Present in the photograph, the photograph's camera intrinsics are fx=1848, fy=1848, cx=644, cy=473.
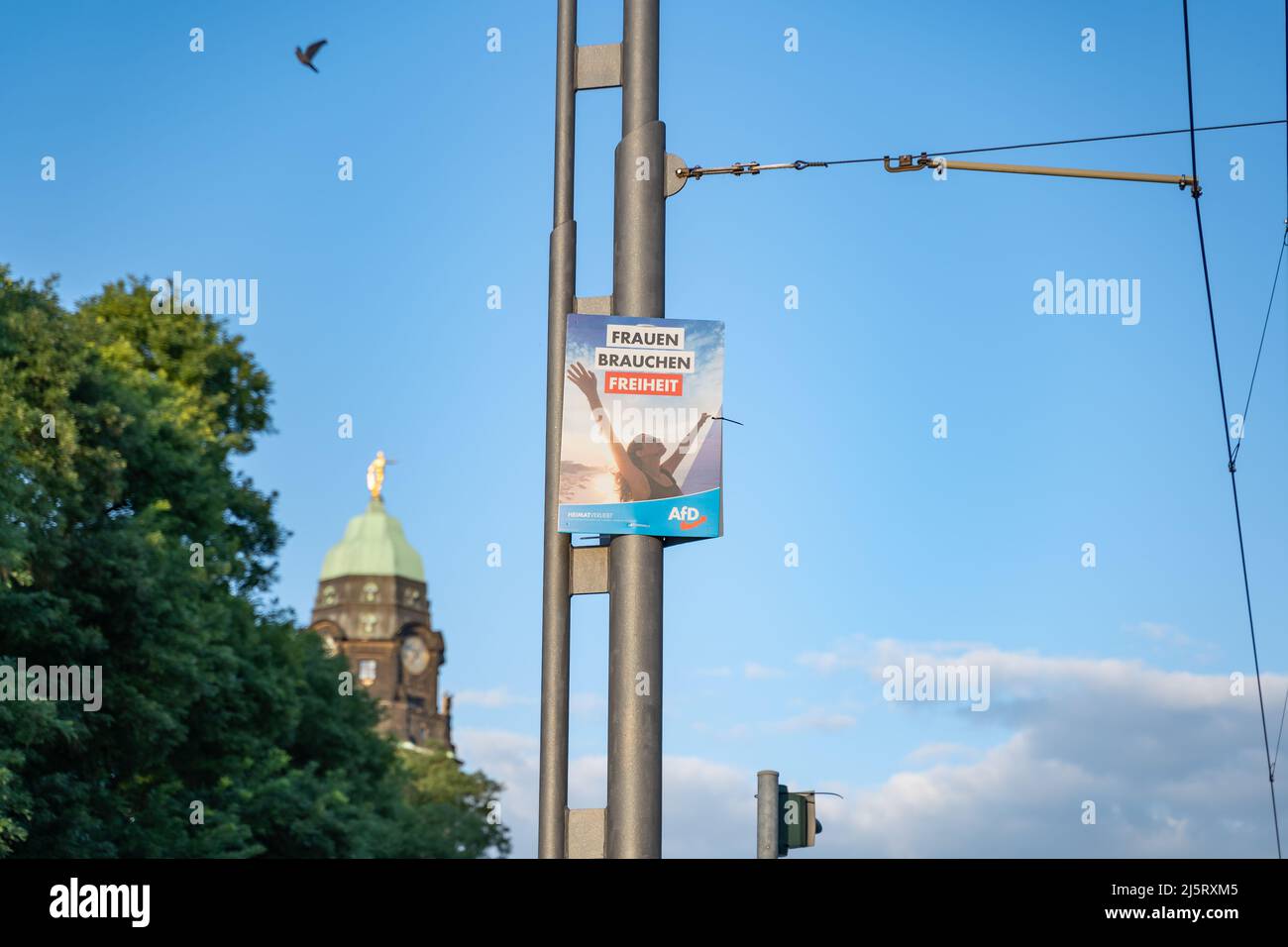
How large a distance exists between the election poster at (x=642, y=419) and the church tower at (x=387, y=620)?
575 feet

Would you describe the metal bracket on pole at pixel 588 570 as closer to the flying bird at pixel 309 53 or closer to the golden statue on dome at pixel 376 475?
the flying bird at pixel 309 53

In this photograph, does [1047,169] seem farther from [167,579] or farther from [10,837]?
[167,579]

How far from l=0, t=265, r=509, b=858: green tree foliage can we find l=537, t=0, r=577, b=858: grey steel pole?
18.8 m

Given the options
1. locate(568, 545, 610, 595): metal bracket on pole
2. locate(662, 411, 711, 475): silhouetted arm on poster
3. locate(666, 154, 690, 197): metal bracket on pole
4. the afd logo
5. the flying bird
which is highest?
the flying bird

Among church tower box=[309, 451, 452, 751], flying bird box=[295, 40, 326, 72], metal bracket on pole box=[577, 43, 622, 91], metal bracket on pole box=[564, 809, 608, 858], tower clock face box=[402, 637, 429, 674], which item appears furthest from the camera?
tower clock face box=[402, 637, 429, 674]

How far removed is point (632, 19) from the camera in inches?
330

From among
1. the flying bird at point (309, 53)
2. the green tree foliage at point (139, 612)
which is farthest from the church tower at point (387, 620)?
the flying bird at point (309, 53)

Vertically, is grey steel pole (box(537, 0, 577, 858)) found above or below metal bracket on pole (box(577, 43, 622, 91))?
below

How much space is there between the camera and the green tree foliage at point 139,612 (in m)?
30.8

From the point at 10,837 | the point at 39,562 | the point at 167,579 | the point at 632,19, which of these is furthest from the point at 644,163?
the point at 167,579

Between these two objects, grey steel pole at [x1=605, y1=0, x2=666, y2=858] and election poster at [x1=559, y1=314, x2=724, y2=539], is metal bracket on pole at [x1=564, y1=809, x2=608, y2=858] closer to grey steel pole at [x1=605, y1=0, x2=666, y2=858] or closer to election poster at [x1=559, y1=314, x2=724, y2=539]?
grey steel pole at [x1=605, y1=0, x2=666, y2=858]

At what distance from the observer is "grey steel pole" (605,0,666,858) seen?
725cm

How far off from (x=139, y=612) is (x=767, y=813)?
24131mm

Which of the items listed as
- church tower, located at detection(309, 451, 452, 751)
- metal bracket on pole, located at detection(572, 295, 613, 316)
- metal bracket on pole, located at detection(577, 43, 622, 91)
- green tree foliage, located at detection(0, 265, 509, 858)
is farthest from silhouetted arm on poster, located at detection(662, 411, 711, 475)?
church tower, located at detection(309, 451, 452, 751)
